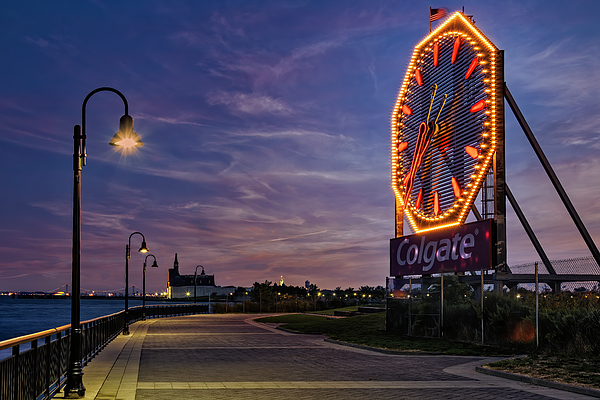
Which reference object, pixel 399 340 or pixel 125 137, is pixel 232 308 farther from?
pixel 125 137

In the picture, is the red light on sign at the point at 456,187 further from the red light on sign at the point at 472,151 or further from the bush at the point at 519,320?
the bush at the point at 519,320

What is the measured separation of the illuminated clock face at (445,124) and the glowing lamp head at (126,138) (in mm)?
18590

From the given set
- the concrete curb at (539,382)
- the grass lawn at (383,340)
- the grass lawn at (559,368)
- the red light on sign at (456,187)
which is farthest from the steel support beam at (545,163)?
the concrete curb at (539,382)

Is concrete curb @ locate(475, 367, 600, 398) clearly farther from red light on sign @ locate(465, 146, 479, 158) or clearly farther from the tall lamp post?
red light on sign @ locate(465, 146, 479, 158)

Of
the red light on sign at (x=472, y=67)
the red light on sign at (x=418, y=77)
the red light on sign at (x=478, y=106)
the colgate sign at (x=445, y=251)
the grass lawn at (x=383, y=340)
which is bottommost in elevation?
the grass lawn at (x=383, y=340)

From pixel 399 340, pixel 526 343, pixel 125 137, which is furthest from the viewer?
pixel 399 340

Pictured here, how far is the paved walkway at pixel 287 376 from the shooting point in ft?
39.2

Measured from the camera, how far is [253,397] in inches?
454

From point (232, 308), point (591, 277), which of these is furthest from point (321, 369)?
point (232, 308)

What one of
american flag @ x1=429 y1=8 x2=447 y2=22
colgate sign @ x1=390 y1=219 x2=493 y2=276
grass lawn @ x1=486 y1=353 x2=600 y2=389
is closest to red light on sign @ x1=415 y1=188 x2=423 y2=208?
colgate sign @ x1=390 y1=219 x2=493 y2=276

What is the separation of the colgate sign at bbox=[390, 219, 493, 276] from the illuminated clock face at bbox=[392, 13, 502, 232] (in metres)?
0.84

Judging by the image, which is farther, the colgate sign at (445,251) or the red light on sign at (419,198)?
the red light on sign at (419,198)

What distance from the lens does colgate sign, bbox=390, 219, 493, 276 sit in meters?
25.8

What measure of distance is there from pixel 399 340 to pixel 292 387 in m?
13.0
